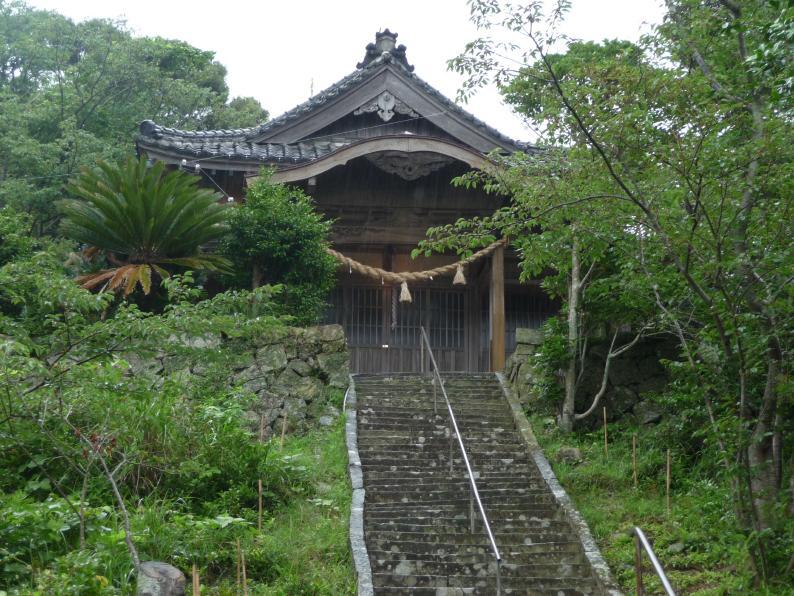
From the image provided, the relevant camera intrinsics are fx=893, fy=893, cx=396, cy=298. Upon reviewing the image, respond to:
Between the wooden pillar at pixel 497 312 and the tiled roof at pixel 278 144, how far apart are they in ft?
9.56

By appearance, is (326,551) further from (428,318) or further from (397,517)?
(428,318)

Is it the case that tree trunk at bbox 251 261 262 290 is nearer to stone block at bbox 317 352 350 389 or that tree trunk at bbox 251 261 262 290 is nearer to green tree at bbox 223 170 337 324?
green tree at bbox 223 170 337 324

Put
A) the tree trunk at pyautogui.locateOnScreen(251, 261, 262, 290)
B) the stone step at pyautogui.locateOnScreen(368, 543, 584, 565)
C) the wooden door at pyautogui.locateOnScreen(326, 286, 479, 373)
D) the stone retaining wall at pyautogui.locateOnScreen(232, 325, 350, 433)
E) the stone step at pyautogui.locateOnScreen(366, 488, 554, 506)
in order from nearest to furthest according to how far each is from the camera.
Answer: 1. the stone step at pyautogui.locateOnScreen(368, 543, 584, 565)
2. the stone step at pyautogui.locateOnScreen(366, 488, 554, 506)
3. the stone retaining wall at pyautogui.locateOnScreen(232, 325, 350, 433)
4. the tree trunk at pyautogui.locateOnScreen(251, 261, 262, 290)
5. the wooden door at pyautogui.locateOnScreen(326, 286, 479, 373)

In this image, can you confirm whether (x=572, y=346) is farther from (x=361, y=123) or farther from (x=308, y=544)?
(x=361, y=123)

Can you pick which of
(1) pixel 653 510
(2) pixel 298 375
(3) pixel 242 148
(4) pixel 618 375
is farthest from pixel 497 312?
(1) pixel 653 510

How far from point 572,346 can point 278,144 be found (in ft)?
25.0

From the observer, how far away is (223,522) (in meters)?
8.97

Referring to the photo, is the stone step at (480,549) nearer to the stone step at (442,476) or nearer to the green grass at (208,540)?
the green grass at (208,540)

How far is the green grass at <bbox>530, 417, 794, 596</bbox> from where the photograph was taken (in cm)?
880

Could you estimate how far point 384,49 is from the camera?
19.7 metres

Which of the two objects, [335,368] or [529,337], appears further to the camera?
[529,337]

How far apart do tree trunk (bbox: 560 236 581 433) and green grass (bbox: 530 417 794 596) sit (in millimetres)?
257

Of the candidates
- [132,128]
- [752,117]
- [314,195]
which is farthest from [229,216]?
[132,128]

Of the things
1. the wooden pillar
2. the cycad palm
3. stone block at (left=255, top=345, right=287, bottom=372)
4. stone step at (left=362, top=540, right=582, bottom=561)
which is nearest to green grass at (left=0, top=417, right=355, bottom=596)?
stone step at (left=362, top=540, right=582, bottom=561)
